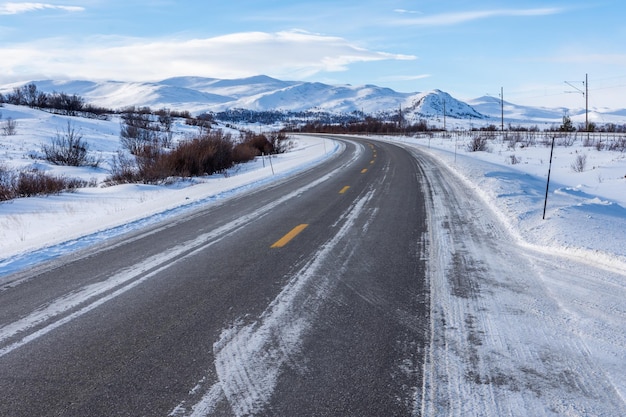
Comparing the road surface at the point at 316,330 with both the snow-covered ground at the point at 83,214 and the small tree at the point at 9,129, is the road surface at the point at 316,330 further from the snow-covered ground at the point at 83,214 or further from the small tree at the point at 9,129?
the small tree at the point at 9,129

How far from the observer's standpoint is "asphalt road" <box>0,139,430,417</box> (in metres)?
2.91

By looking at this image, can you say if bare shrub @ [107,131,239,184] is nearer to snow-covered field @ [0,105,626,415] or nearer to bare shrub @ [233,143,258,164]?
snow-covered field @ [0,105,626,415]

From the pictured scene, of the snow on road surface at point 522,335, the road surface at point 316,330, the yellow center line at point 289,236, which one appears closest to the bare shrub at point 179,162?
the yellow center line at point 289,236

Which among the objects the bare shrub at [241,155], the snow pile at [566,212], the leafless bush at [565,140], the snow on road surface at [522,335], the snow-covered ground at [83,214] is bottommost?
the snow-covered ground at [83,214]

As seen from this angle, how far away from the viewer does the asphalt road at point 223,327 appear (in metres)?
2.91

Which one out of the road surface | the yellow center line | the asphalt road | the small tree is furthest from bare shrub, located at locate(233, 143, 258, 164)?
the small tree

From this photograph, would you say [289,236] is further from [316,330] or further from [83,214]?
[83,214]

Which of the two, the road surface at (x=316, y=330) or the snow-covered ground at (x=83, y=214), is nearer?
the road surface at (x=316, y=330)

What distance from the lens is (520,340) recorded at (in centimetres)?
362

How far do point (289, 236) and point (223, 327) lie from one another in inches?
137

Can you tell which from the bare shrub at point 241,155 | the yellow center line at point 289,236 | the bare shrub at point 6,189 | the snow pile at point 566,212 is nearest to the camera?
the snow pile at point 566,212

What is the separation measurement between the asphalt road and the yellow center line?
7 cm

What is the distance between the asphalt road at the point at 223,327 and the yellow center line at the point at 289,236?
0.07 metres

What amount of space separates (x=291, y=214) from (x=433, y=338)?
6017mm
